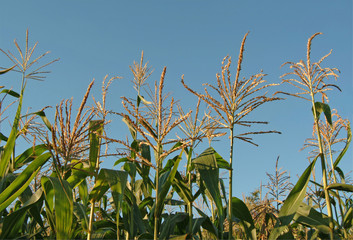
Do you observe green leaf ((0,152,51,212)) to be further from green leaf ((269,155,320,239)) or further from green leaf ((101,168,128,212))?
green leaf ((269,155,320,239))

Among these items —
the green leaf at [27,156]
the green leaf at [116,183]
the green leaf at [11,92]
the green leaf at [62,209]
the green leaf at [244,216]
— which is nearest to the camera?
the green leaf at [62,209]

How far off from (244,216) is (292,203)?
21.5 inches

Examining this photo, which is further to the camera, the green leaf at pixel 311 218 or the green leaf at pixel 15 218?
the green leaf at pixel 311 218

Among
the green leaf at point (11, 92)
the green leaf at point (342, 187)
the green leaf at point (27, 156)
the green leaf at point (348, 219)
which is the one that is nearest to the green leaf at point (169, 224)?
the green leaf at point (342, 187)

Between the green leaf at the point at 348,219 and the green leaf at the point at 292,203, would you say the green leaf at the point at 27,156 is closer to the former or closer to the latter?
the green leaf at the point at 292,203

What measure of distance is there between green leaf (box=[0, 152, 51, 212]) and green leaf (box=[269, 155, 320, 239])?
2233 millimetres

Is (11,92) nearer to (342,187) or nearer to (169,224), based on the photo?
(169,224)

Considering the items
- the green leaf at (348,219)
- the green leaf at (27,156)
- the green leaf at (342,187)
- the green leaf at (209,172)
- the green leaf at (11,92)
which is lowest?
the green leaf at (348,219)

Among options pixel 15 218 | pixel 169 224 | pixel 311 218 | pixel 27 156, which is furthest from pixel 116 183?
pixel 311 218

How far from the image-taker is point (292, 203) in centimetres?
300

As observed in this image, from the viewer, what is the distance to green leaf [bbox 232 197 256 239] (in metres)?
3.26

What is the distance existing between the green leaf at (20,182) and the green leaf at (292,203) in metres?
2.23

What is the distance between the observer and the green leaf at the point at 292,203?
2.92 m

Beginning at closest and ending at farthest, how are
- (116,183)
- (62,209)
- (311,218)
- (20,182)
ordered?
1. (62,209)
2. (116,183)
3. (20,182)
4. (311,218)
